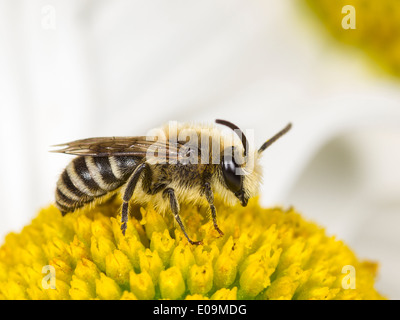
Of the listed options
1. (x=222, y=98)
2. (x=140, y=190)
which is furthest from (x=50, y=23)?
(x=140, y=190)

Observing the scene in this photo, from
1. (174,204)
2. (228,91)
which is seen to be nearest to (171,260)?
(174,204)

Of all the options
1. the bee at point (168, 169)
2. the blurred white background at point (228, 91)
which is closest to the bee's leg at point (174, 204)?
the bee at point (168, 169)

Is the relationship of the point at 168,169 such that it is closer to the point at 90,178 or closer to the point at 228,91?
the point at 90,178

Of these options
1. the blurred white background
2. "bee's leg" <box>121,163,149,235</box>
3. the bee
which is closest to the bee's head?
the bee

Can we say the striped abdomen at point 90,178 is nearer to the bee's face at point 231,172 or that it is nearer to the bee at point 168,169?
the bee at point 168,169

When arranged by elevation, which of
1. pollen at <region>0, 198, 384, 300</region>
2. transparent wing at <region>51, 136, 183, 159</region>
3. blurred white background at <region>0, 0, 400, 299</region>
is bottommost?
pollen at <region>0, 198, 384, 300</region>

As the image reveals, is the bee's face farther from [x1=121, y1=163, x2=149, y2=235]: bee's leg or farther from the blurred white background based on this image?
the blurred white background
